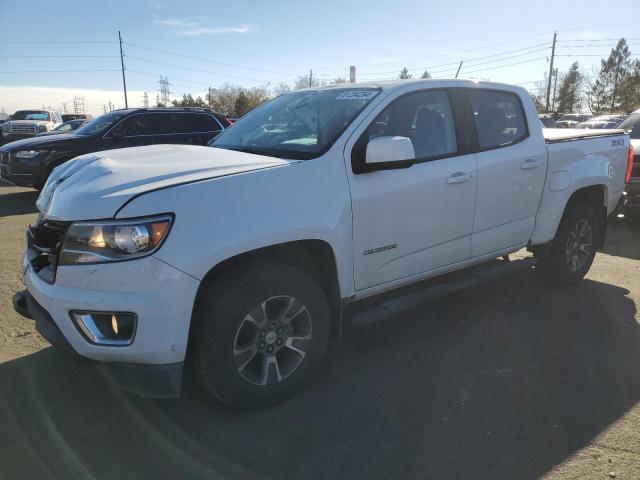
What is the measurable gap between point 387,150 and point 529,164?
1834 mm

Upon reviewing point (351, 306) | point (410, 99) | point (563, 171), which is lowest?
point (351, 306)

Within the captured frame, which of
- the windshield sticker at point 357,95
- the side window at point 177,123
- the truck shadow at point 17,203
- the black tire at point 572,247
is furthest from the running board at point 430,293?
the truck shadow at point 17,203

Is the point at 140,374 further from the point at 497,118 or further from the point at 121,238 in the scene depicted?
the point at 497,118

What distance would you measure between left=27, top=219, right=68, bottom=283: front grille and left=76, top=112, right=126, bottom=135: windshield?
754 cm

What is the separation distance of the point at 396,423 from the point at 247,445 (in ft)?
2.79

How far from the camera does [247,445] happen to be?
2.64 metres

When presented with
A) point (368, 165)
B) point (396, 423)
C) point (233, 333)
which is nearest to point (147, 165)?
point (233, 333)

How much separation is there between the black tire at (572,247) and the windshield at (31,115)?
23573 millimetres

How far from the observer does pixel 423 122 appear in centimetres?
366

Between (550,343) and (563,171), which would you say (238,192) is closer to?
(550,343)

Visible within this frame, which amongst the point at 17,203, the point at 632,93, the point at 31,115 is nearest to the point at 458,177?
the point at 17,203

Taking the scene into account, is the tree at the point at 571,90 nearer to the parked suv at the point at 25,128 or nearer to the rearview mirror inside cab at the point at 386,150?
the parked suv at the point at 25,128

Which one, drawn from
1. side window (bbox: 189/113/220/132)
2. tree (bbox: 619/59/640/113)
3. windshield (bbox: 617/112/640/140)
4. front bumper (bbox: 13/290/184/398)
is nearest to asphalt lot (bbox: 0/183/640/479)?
front bumper (bbox: 13/290/184/398)

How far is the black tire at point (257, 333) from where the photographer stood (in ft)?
8.51
